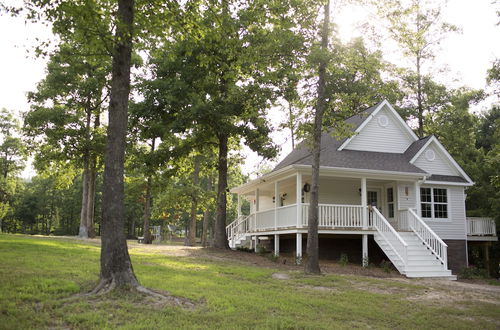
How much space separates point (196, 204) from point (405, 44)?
62.2 feet

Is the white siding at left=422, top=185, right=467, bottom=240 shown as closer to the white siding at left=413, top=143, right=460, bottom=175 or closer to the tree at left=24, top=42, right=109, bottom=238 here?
the white siding at left=413, top=143, right=460, bottom=175

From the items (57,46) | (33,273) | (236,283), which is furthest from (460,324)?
(57,46)

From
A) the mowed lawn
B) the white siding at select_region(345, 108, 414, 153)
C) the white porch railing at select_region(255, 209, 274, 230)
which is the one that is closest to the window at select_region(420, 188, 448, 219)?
the white siding at select_region(345, 108, 414, 153)

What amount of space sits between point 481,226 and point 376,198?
221 inches

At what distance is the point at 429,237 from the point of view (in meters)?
17.4

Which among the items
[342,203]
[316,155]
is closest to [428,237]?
[342,203]

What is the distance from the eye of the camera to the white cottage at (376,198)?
58.3 feet

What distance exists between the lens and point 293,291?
1006 cm

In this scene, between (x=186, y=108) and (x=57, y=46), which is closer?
(x=57, y=46)

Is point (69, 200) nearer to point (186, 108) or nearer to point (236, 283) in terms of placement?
point (186, 108)

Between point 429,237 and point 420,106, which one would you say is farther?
point 420,106

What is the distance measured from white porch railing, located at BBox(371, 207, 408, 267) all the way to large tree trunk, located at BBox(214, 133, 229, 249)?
6968mm

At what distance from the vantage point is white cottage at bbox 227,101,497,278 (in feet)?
58.3

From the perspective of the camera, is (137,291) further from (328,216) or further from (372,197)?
(372,197)
